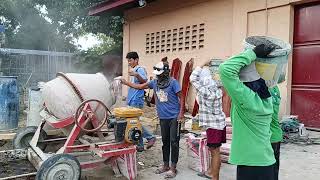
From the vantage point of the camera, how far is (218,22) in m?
9.98

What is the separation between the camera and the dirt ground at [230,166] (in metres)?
5.07

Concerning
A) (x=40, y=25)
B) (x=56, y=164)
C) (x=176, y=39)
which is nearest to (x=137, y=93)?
(x=56, y=164)

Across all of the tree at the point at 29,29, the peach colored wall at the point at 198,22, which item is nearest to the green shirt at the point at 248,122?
the peach colored wall at the point at 198,22

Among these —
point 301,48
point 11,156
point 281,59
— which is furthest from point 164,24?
point 281,59

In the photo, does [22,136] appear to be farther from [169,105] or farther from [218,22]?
[218,22]

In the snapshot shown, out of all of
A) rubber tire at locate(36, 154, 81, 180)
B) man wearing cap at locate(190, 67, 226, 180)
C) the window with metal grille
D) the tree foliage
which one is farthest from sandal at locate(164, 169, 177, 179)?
the tree foliage

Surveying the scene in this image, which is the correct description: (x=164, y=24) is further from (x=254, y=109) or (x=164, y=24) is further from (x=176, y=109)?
(x=254, y=109)

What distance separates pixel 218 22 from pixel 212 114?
5788mm

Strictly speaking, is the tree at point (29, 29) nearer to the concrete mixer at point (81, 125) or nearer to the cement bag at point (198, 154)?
the concrete mixer at point (81, 125)

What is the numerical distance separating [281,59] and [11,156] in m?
4.08

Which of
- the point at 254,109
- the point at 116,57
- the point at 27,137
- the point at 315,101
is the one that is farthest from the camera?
the point at 116,57

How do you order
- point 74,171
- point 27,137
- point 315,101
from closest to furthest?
point 74,171 → point 27,137 → point 315,101

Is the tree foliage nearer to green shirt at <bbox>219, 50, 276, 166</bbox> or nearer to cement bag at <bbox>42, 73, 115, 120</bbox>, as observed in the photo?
cement bag at <bbox>42, 73, 115, 120</bbox>

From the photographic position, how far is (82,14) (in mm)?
18312
